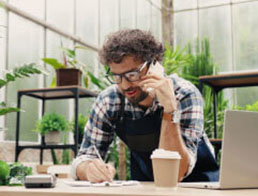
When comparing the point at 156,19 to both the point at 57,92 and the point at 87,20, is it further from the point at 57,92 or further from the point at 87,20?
the point at 57,92

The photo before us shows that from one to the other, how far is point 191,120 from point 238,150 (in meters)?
0.78

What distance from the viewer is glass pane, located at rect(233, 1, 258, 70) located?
6992 millimetres

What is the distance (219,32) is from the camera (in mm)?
7320

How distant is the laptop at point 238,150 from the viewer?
1.22 meters

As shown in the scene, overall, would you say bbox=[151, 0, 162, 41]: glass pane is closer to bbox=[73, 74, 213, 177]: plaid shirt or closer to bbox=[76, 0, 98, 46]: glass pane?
bbox=[76, 0, 98, 46]: glass pane

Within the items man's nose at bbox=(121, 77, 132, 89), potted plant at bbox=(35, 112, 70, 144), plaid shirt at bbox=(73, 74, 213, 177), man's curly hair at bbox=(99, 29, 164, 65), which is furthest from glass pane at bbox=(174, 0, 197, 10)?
man's nose at bbox=(121, 77, 132, 89)

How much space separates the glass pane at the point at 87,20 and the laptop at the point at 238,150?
14.3ft

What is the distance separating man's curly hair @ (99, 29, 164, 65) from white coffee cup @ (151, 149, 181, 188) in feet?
2.65

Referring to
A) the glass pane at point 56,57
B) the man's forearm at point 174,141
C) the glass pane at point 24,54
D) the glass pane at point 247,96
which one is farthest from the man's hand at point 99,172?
the glass pane at point 247,96

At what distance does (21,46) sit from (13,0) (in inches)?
17.8

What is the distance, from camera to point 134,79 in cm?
196

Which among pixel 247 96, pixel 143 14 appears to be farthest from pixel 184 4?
pixel 247 96

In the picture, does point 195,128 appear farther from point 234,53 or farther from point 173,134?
point 234,53

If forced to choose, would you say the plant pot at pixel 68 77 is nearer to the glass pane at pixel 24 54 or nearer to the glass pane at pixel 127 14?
the glass pane at pixel 24 54
